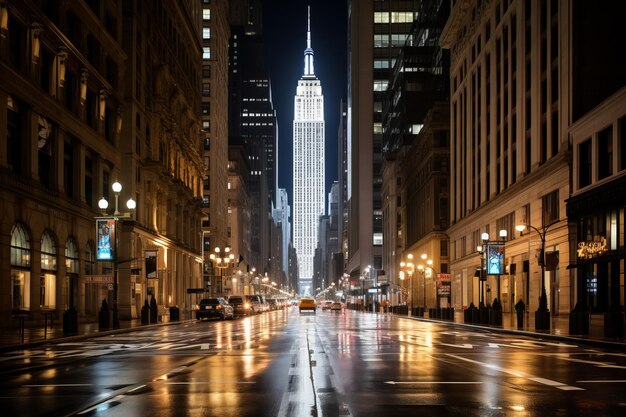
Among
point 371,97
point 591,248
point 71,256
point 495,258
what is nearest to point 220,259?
point 71,256

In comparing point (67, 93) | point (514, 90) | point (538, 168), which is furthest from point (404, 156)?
point (67, 93)

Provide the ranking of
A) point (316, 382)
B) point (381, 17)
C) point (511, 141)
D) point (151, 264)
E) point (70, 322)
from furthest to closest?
point (381, 17) → point (511, 141) → point (151, 264) → point (70, 322) → point (316, 382)

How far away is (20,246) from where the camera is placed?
4200 cm

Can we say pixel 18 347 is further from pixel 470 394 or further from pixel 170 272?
pixel 170 272

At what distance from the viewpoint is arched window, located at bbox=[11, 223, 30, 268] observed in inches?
1614

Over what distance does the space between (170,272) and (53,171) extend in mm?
38075

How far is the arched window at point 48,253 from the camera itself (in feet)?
150

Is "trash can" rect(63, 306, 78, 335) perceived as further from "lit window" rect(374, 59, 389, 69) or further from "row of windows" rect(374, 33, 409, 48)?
"lit window" rect(374, 59, 389, 69)

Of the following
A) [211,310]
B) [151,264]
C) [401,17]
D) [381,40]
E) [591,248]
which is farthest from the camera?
[381,40]

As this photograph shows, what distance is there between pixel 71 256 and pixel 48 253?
4714mm

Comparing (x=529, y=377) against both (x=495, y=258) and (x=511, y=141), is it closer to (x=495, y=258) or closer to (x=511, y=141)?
(x=495, y=258)

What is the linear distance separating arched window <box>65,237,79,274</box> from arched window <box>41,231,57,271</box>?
6.88 ft

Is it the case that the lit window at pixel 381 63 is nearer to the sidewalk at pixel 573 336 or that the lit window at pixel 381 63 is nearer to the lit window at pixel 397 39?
the lit window at pixel 397 39

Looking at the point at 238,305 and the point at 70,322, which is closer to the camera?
the point at 70,322
